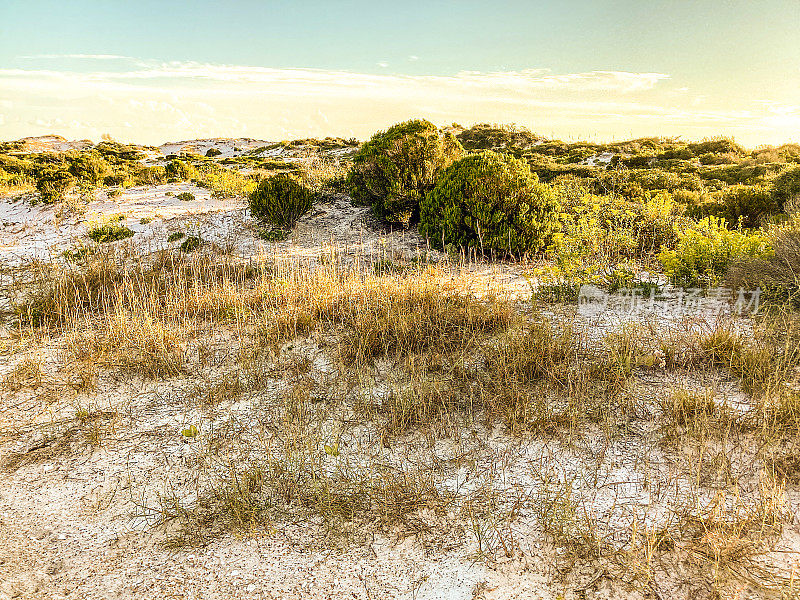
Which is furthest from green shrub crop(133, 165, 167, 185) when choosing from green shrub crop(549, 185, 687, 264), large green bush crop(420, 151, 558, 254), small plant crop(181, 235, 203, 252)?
green shrub crop(549, 185, 687, 264)

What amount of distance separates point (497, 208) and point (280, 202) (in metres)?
4.45

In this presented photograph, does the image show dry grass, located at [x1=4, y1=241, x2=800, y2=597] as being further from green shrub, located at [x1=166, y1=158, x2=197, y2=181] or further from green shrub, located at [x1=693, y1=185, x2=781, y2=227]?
green shrub, located at [x1=166, y1=158, x2=197, y2=181]

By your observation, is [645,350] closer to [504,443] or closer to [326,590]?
[504,443]

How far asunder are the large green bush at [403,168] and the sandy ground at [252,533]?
16.6 feet

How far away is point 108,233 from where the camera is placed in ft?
33.6

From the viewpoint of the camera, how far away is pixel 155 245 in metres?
9.47

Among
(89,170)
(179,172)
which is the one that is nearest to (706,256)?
(179,172)

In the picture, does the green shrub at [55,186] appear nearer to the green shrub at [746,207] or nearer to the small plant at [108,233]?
the small plant at [108,233]

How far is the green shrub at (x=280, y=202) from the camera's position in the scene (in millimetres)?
9758

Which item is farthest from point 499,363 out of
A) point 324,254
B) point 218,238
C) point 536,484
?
point 218,238

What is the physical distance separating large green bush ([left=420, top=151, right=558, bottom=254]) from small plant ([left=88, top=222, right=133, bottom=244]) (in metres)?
6.80

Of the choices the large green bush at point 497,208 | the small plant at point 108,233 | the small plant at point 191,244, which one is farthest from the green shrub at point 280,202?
the large green bush at point 497,208

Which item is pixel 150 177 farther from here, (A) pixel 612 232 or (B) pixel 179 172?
(A) pixel 612 232

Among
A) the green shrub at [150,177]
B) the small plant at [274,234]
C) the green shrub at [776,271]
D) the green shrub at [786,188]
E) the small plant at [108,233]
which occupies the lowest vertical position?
the small plant at [108,233]
